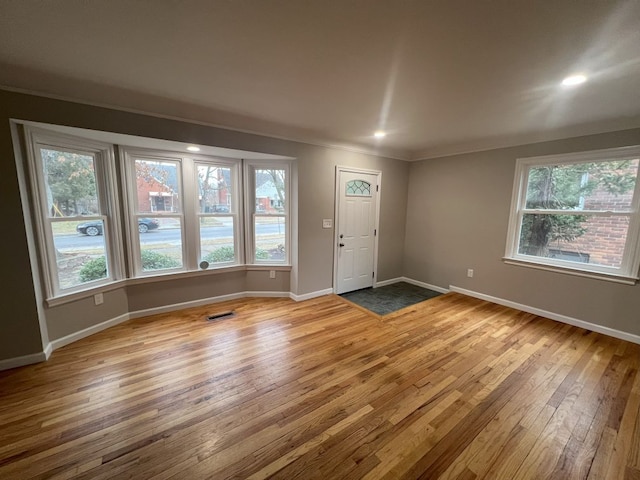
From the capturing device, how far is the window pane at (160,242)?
3.25 m

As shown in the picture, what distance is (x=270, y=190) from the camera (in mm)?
3834

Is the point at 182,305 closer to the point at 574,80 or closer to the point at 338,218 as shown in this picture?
the point at 338,218

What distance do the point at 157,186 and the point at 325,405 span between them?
3.17 m

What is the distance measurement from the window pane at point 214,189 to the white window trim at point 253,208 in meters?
0.25

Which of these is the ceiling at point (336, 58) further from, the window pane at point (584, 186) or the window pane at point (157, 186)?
the window pane at point (157, 186)

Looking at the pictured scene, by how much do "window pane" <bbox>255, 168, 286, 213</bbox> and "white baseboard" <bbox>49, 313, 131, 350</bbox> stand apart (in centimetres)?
218

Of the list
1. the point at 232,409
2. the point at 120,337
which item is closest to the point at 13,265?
the point at 120,337

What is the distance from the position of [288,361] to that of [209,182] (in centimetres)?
261

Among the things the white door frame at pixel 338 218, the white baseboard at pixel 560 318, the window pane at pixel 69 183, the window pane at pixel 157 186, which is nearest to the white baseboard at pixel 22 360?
the window pane at pixel 69 183

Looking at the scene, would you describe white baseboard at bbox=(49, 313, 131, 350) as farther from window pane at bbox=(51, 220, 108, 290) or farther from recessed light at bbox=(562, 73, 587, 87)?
recessed light at bbox=(562, 73, 587, 87)

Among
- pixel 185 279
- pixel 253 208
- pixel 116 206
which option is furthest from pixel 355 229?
pixel 116 206

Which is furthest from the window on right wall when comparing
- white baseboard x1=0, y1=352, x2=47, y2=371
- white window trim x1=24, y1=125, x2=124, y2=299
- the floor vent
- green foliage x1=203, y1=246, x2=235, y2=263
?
white baseboard x1=0, y1=352, x2=47, y2=371

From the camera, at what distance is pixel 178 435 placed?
5.32ft

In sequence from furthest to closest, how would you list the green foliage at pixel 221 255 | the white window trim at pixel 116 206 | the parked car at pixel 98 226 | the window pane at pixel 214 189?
the green foliage at pixel 221 255 → the window pane at pixel 214 189 → the parked car at pixel 98 226 → the white window trim at pixel 116 206
